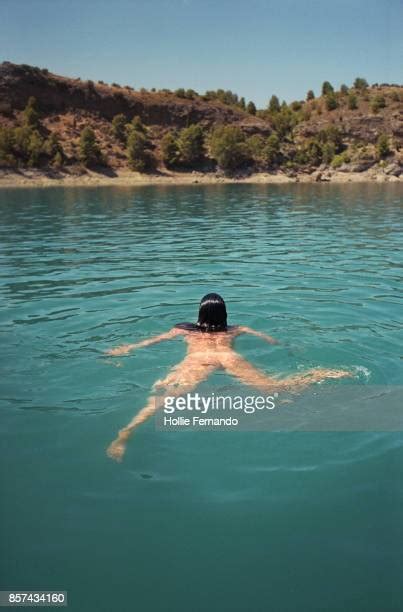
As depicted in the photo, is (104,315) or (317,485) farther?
(104,315)

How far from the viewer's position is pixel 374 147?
83875mm

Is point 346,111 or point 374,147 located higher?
point 346,111

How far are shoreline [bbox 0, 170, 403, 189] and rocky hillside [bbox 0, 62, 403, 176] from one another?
1892mm

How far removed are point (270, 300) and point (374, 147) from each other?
8072 centimetres

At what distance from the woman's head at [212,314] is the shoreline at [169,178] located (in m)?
59.8

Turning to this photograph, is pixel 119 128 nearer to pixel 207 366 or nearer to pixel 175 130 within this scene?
pixel 175 130

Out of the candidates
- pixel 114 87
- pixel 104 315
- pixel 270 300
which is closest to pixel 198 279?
pixel 270 300

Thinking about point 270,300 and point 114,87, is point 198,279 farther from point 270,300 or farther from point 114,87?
point 114,87

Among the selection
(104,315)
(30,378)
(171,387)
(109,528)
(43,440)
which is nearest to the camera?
(109,528)

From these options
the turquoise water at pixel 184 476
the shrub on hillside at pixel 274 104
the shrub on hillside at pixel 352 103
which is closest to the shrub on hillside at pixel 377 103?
the shrub on hillside at pixel 352 103

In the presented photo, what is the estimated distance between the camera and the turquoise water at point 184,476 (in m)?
3.55

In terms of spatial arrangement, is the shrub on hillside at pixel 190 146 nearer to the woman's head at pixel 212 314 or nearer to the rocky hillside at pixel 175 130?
the rocky hillside at pixel 175 130

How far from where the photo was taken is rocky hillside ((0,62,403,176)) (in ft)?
242

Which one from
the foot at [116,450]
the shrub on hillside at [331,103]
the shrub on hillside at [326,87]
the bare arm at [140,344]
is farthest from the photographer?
the shrub on hillside at [326,87]
